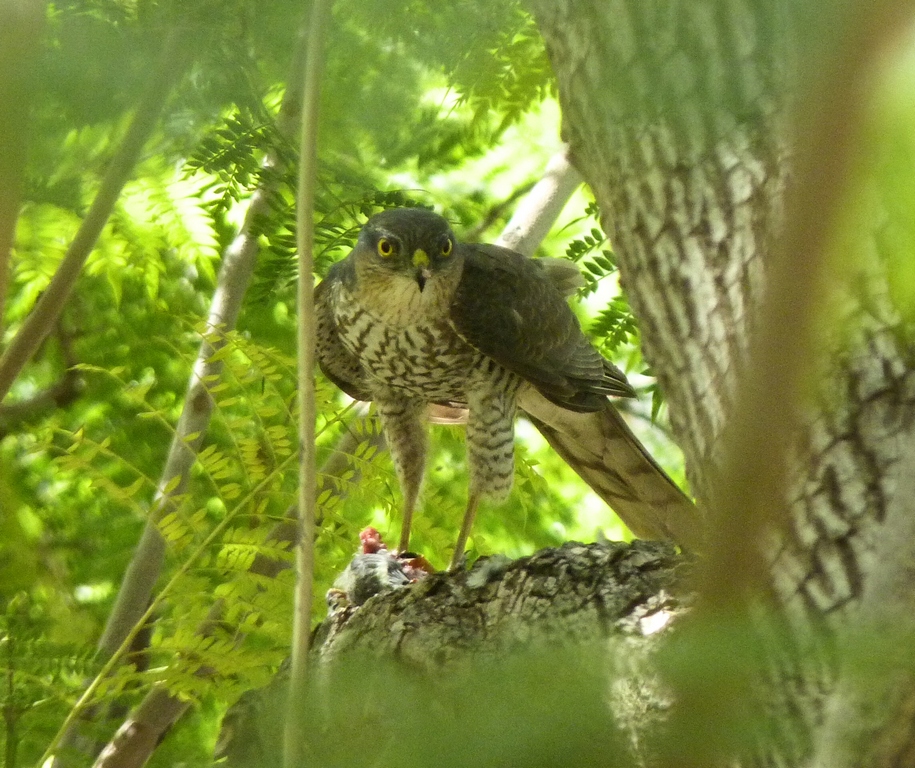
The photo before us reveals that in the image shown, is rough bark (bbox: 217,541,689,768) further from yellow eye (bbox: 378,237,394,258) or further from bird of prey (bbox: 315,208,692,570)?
yellow eye (bbox: 378,237,394,258)

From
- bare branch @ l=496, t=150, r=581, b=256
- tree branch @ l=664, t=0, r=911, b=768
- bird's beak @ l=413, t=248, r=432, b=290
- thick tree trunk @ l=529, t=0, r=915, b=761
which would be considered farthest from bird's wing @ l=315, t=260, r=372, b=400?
tree branch @ l=664, t=0, r=911, b=768

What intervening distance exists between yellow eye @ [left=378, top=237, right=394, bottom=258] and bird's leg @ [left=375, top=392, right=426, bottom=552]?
748mm

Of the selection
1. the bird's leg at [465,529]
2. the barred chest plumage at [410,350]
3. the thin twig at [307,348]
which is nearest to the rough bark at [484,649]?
the thin twig at [307,348]

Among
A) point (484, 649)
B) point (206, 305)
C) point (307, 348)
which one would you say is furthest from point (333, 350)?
point (307, 348)

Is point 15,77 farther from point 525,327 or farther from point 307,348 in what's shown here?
point 525,327

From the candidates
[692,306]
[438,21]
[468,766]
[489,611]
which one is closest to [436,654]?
[489,611]

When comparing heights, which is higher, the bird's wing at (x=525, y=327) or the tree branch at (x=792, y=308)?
the bird's wing at (x=525, y=327)

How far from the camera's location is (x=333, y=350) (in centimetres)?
369

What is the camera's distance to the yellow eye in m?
3.06

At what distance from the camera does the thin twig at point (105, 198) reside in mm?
1536

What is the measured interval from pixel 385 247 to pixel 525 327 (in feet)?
1.91

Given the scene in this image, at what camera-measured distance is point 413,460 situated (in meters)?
3.67

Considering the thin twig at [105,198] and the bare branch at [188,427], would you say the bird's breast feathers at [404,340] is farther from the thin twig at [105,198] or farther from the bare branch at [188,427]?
the thin twig at [105,198]

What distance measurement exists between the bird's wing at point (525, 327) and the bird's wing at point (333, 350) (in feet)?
1.61
